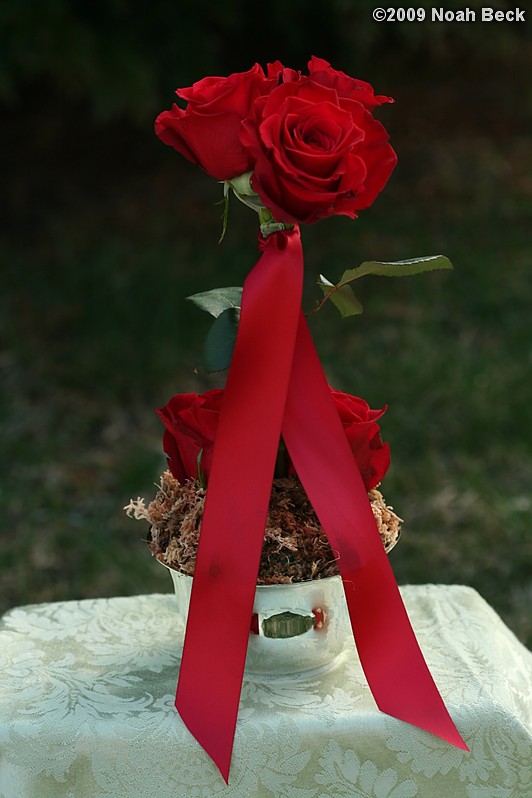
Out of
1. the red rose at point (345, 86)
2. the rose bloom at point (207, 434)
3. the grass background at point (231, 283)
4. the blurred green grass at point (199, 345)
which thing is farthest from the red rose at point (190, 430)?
the grass background at point (231, 283)

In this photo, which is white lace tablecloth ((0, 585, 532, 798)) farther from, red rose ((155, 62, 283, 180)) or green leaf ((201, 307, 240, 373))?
red rose ((155, 62, 283, 180))

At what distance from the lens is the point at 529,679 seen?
1.09m

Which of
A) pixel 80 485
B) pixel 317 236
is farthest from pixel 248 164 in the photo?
pixel 317 236

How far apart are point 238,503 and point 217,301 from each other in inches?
8.4

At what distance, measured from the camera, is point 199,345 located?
3297 mm

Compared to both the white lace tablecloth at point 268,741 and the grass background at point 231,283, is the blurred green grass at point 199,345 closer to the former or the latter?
the grass background at point 231,283

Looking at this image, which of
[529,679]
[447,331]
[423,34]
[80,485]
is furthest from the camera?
[423,34]

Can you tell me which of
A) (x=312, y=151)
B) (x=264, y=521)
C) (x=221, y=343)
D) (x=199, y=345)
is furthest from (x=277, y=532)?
(x=199, y=345)

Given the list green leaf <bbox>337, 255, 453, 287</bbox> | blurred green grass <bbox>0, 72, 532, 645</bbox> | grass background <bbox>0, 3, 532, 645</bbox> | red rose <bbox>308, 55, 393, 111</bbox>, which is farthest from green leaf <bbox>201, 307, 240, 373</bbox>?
grass background <bbox>0, 3, 532, 645</bbox>

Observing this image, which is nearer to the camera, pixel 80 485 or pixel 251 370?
pixel 251 370

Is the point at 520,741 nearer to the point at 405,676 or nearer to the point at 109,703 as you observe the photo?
the point at 405,676

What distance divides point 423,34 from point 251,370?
316 centimetres

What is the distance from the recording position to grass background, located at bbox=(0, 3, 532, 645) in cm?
246

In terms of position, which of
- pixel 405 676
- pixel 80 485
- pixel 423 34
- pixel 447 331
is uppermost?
pixel 423 34
